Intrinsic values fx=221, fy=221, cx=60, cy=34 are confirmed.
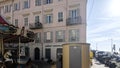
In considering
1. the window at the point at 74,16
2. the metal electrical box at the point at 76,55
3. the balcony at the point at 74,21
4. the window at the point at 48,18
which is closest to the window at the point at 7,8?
the window at the point at 48,18

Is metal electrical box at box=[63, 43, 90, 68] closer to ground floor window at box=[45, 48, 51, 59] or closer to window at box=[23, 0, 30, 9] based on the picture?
ground floor window at box=[45, 48, 51, 59]

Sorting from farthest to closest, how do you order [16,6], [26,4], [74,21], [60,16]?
[16,6]
[26,4]
[60,16]
[74,21]

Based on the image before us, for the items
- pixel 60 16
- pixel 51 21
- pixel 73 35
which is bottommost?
pixel 73 35

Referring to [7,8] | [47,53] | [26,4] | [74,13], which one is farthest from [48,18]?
[7,8]

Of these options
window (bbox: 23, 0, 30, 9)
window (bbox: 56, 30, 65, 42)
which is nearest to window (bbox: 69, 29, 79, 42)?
window (bbox: 56, 30, 65, 42)

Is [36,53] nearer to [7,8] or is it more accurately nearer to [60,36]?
[60,36]

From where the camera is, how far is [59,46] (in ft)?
Result: 118

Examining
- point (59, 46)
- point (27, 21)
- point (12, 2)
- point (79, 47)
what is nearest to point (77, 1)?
point (59, 46)

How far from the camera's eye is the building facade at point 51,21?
1331 inches

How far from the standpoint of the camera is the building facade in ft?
111

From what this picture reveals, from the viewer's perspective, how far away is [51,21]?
123 feet

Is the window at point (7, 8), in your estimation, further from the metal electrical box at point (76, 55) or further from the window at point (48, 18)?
the metal electrical box at point (76, 55)

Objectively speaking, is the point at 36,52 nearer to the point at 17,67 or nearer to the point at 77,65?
the point at 17,67

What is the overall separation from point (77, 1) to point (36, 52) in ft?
39.3
